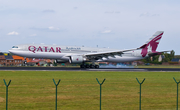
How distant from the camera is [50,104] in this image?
13.2m

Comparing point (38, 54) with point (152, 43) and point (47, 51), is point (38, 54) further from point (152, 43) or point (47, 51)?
point (152, 43)

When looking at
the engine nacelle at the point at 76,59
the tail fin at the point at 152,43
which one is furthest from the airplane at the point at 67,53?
the tail fin at the point at 152,43

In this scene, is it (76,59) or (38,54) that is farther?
(38,54)

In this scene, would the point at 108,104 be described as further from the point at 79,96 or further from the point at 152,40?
the point at 152,40

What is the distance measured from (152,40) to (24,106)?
4511 cm

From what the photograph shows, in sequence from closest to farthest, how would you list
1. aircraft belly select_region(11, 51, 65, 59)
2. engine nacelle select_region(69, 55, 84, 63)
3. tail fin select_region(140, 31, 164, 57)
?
engine nacelle select_region(69, 55, 84, 63), aircraft belly select_region(11, 51, 65, 59), tail fin select_region(140, 31, 164, 57)

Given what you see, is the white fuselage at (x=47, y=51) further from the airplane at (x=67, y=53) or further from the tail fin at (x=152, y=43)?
the tail fin at (x=152, y=43)

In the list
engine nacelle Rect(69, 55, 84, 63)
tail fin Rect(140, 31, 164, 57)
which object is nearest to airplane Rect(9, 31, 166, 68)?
engine nacelle Rect(69, 55, 84, 63)

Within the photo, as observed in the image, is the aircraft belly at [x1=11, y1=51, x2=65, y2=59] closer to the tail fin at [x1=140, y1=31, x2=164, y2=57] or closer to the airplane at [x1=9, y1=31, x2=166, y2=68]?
the airplane at [x1=9, y1=31, x2=166, y2=68]

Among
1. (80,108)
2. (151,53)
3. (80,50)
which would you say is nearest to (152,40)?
(151,53)

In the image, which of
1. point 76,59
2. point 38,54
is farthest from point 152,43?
point 38,54

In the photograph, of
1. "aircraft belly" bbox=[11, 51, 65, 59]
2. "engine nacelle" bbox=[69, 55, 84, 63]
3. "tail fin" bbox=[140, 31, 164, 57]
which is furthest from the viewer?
"tail fin" bbox=[140, 31, 164, 57]

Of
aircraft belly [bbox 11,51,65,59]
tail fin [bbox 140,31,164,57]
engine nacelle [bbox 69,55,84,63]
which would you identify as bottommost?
engine nacelle [bbox 69,55,84,63]

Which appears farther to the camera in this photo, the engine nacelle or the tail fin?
the tail fin
